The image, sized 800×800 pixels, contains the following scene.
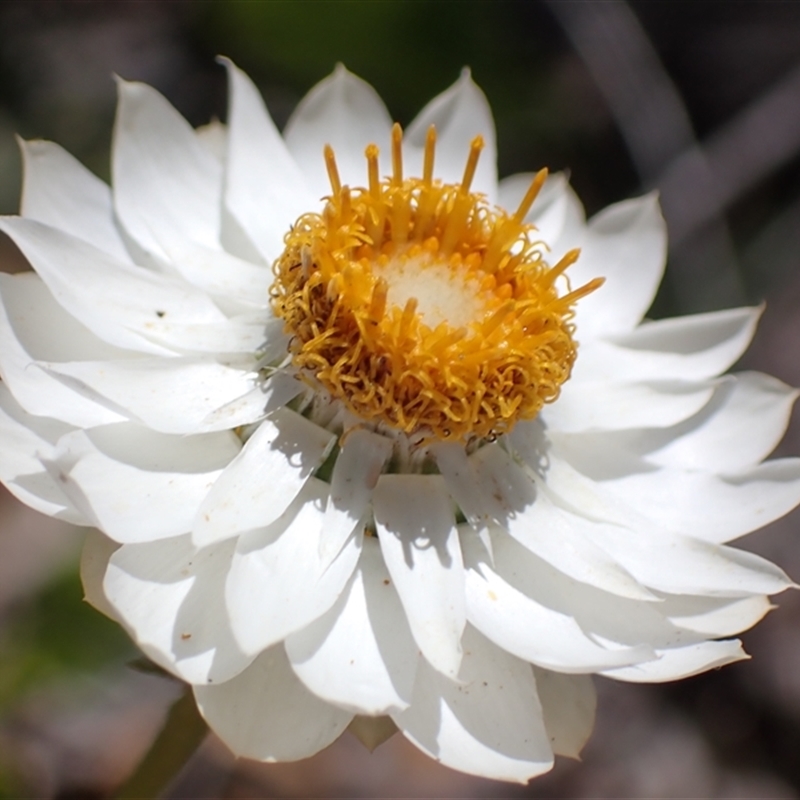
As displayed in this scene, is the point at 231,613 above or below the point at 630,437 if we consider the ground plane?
above

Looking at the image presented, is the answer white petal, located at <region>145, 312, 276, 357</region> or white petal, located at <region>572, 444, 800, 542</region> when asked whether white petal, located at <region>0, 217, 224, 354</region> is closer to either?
white petal, located at <region>145, 312, 276, 357</region>

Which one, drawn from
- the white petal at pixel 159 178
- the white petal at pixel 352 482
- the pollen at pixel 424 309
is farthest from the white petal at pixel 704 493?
the white petal at pixel 159 178

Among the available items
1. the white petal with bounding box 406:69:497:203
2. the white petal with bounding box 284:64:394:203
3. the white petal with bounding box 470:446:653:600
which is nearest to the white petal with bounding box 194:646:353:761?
the white petal with bounding box 470:446:653:600

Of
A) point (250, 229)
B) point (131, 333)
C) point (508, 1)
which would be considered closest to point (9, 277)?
point (131, 333)

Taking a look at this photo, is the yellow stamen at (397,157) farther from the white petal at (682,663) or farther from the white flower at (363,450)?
the white petal at (682,663)

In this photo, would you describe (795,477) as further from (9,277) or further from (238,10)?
(238,10)

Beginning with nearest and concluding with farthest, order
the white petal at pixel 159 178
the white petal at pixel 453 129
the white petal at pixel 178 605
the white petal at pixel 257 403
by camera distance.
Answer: the white petal at pixel 178 605 < the white petal at pixel 257 403 < the white petal at pixel 159 178 < the white petal at pixel 453 129

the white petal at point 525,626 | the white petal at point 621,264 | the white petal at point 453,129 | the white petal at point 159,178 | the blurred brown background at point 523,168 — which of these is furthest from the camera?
the blurred brown background at point 523,168

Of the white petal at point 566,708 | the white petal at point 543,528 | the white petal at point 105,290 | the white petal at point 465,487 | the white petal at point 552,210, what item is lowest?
the white petal at point 566,708
